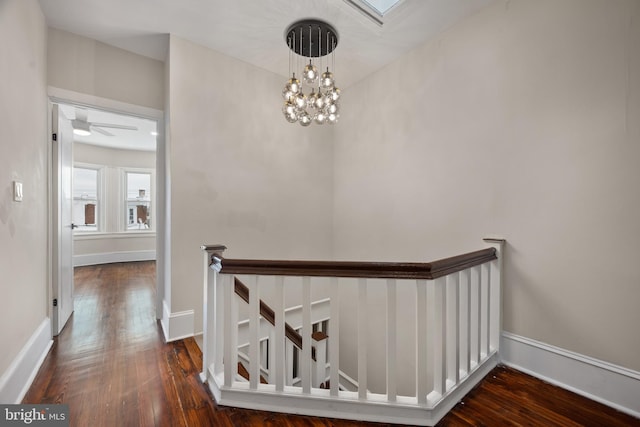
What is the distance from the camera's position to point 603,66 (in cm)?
167

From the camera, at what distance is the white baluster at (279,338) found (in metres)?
1.55

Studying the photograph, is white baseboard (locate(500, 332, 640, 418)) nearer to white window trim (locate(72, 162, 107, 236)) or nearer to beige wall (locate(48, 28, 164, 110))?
beige wall (locate(48, 28, 164, 110))

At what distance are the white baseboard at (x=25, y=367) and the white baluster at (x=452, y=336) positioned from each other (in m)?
2.50

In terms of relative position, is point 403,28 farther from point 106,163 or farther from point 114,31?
point 106,163

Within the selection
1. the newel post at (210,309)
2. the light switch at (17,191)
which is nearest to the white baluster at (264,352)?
the newel post at (210,309)

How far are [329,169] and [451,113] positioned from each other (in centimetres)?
171

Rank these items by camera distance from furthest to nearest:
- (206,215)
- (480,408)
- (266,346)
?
(266,346) < (206,215) < (480,408)

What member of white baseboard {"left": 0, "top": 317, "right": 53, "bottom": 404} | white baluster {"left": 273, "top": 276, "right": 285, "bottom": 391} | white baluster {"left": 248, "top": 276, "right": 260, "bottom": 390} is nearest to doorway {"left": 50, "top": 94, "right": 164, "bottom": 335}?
white baseboard {"left": 0, "top": 317, "right": 53, "bottom": 404}

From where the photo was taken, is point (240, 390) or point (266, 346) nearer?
point (240, 390)

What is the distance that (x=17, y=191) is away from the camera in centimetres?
167

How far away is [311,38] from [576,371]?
3.29 meters

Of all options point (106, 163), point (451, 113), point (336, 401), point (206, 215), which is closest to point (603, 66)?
point (451, 113)

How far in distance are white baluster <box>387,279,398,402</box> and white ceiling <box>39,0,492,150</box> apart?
221 cm

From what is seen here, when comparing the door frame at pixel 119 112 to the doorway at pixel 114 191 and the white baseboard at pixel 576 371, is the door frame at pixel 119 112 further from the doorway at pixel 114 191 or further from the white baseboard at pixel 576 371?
the white baseboard at pixel 576 371
